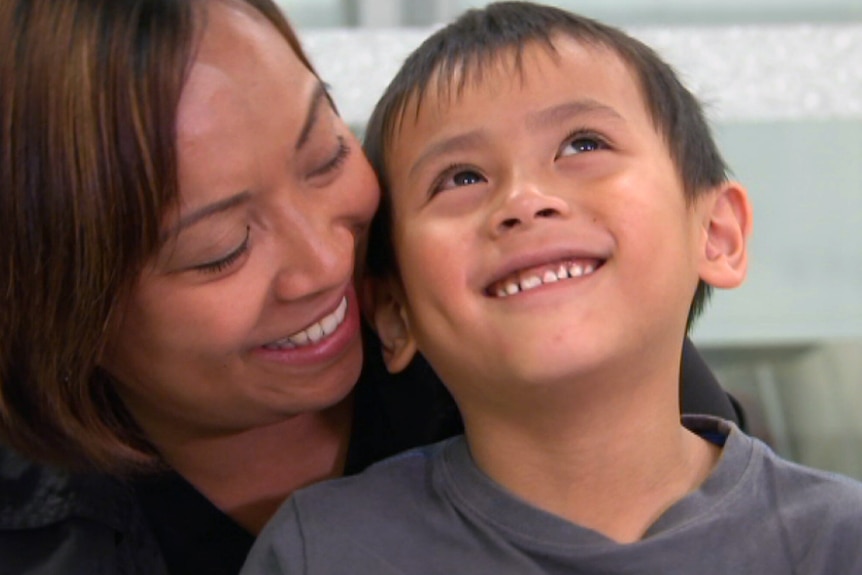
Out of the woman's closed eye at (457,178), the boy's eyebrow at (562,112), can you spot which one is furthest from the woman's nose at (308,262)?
the boy's eyebrow at (562,112)

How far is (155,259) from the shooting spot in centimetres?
111

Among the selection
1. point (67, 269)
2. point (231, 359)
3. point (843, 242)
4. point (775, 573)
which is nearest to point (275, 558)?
point (231, 359)

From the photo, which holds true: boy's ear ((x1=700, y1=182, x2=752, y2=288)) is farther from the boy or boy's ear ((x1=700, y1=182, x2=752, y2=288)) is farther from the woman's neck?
the woman's neck

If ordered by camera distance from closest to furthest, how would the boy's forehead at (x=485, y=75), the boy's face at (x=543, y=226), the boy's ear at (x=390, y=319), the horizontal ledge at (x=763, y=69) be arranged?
the boy's face at (x=543, y=226)
the boy's forehead at (x=485, y=75)
the boy's ear at (x=390, y=319)
the horizontal ledge at (x=763, y=69)

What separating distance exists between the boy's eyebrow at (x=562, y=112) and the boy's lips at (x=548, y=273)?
5.4 inches

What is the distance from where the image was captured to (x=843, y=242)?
106 inches

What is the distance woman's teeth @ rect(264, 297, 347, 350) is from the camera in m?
1.20

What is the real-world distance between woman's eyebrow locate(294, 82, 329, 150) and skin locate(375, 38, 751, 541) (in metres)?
0.09

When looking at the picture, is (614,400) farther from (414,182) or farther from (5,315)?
(5,315)

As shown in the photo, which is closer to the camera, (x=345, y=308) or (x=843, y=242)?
(x=345, y=308)

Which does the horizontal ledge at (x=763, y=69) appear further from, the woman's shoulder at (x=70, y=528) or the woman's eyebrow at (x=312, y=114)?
the woman's shoulder at (x=70, y=528)

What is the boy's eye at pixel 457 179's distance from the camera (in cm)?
112

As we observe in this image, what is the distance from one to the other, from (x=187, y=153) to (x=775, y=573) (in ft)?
2.09

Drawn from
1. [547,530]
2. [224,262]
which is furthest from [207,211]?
[547,530]
